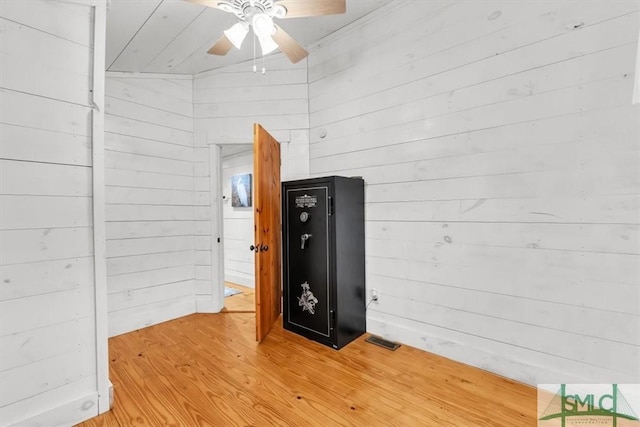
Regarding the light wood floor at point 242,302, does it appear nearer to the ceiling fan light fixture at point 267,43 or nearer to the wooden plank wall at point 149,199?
the wooden plank wall at point 149,199

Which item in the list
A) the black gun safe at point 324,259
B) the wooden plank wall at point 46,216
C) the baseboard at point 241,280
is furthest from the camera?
the baseboard at point 241,280

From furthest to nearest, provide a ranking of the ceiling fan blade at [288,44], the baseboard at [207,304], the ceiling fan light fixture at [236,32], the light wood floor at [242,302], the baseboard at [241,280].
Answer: the baseboard at [241,280]
the light wood floor at [242,302]
the baseboard at [207,304]
the ceiling fan blade at [288,44]
the ceiling fan light fixture at [236,32]

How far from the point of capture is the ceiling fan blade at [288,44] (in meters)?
2.11

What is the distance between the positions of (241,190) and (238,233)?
29.1 inches

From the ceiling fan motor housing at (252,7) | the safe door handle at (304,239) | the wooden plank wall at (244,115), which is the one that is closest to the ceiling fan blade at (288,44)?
the ceiling fan motor housing at (252,7)

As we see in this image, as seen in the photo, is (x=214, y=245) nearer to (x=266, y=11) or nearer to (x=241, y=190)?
(x=241, y=190)

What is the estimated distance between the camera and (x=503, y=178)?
2088mm

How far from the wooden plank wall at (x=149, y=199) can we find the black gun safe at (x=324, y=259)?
4.34 feet

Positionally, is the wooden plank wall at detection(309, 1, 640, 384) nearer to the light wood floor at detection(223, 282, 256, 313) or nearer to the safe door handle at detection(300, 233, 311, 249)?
the safe door handle at detection(300, 233, 311, 249)

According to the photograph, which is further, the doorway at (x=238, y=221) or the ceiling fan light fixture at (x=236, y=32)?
the doorway at (x=238, y=221)

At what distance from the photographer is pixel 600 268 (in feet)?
5.74

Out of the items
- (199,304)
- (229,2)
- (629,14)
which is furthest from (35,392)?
(629,14)

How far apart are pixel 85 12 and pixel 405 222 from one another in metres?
2.59

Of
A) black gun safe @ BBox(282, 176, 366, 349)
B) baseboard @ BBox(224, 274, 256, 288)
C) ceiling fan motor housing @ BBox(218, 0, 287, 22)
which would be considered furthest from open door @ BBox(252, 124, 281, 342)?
baseboard @ BBox(224, 274, 256, 288)
